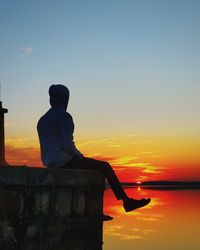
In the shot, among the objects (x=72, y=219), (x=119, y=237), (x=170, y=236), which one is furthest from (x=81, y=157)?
(x=170, y=236)

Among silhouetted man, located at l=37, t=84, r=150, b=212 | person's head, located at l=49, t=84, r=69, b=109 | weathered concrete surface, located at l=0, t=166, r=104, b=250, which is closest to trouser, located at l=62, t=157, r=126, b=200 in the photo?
silhouetted man, located at l=37, t=84, r=150, b=212

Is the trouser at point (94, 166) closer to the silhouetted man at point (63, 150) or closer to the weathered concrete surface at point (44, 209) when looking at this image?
the silhouetted man at point (63, 150)

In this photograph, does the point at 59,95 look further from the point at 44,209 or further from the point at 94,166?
the point at 44,209

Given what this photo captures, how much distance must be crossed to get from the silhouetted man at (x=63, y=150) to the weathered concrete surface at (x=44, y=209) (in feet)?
0.93

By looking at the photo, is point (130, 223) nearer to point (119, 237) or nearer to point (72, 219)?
point (119, 237)

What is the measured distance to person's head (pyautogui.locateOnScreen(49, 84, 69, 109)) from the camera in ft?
17.4

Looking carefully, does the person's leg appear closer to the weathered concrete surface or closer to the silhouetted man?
the silhouetted man

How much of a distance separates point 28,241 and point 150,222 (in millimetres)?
27161

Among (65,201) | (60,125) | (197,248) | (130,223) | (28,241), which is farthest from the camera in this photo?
(130,223)

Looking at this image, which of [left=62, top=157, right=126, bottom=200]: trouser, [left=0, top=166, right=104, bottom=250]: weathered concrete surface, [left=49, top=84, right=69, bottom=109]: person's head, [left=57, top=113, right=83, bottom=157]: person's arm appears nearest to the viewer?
[left=0, top=166, right=104, bottom=250]: weathered concrete surface

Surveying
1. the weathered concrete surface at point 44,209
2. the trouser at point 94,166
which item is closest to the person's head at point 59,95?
the trouser at point 94,166

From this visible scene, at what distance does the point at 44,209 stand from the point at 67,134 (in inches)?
40.8

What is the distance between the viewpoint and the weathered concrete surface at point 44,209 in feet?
14.0

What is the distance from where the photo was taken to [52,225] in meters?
4.43
